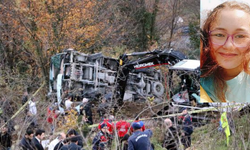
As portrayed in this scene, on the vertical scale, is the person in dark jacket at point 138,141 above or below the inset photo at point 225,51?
below

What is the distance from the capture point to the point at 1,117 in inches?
428

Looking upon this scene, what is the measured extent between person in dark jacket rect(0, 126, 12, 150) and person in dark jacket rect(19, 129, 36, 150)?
1367 millimetres

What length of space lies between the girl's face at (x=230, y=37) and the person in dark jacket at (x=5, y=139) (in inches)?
210

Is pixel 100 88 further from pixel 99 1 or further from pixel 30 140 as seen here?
pixel 99 1

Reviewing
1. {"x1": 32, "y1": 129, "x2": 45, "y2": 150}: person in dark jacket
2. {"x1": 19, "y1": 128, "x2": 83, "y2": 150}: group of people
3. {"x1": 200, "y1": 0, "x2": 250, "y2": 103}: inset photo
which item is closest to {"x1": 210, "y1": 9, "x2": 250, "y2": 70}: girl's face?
{"x1": 200, "y1": 0, "x2": 250, "y2": 103}: inset photo

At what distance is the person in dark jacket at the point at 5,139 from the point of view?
10.1m

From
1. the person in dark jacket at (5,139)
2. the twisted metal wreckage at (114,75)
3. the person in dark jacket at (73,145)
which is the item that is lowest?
the person in dark jacket at (5,139)

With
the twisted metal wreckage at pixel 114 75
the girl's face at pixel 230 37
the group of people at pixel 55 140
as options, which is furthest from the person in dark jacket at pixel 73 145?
the twisted metal wreckage at pixel 114 75

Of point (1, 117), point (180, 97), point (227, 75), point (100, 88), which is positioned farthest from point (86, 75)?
point (227, 75)

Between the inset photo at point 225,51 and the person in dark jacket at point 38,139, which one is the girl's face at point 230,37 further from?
the person in dark jacket at point 38,139

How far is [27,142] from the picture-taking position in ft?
27.8

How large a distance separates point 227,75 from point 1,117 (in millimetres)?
5943

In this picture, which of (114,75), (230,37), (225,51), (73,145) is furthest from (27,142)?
(114,75)

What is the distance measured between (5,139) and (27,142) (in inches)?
80.0
